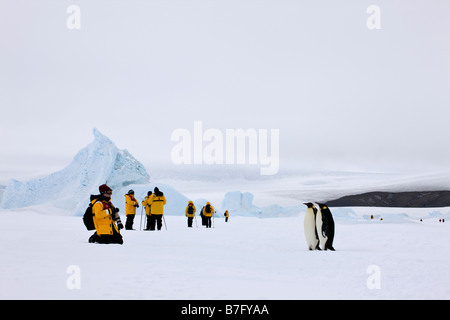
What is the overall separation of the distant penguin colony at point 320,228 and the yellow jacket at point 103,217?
143 inches

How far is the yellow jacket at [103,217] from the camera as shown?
7.98 metres

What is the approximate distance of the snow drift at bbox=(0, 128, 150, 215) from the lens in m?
28.5

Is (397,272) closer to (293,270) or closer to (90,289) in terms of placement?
(293,270)

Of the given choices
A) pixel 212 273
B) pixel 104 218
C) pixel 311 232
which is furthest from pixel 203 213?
pixel 212 273

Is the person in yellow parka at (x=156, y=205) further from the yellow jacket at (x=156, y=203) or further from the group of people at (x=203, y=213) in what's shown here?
the group of people at (x=203, y=213)

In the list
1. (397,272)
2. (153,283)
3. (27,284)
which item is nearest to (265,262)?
(397,272)

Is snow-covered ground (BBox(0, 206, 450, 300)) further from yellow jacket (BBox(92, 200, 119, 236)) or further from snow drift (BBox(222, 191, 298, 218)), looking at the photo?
snow drift (BBox(222, 191, 298, 218))

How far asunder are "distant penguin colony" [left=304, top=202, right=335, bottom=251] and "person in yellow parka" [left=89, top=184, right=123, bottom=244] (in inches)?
139

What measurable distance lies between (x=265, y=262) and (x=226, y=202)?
1208 inches

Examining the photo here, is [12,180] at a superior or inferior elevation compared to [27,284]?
superior

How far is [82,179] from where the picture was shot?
28594mm

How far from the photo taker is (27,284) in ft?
14.5

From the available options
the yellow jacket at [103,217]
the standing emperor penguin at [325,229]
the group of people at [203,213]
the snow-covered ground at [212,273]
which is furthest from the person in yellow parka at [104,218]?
the group of people at [203,213]
